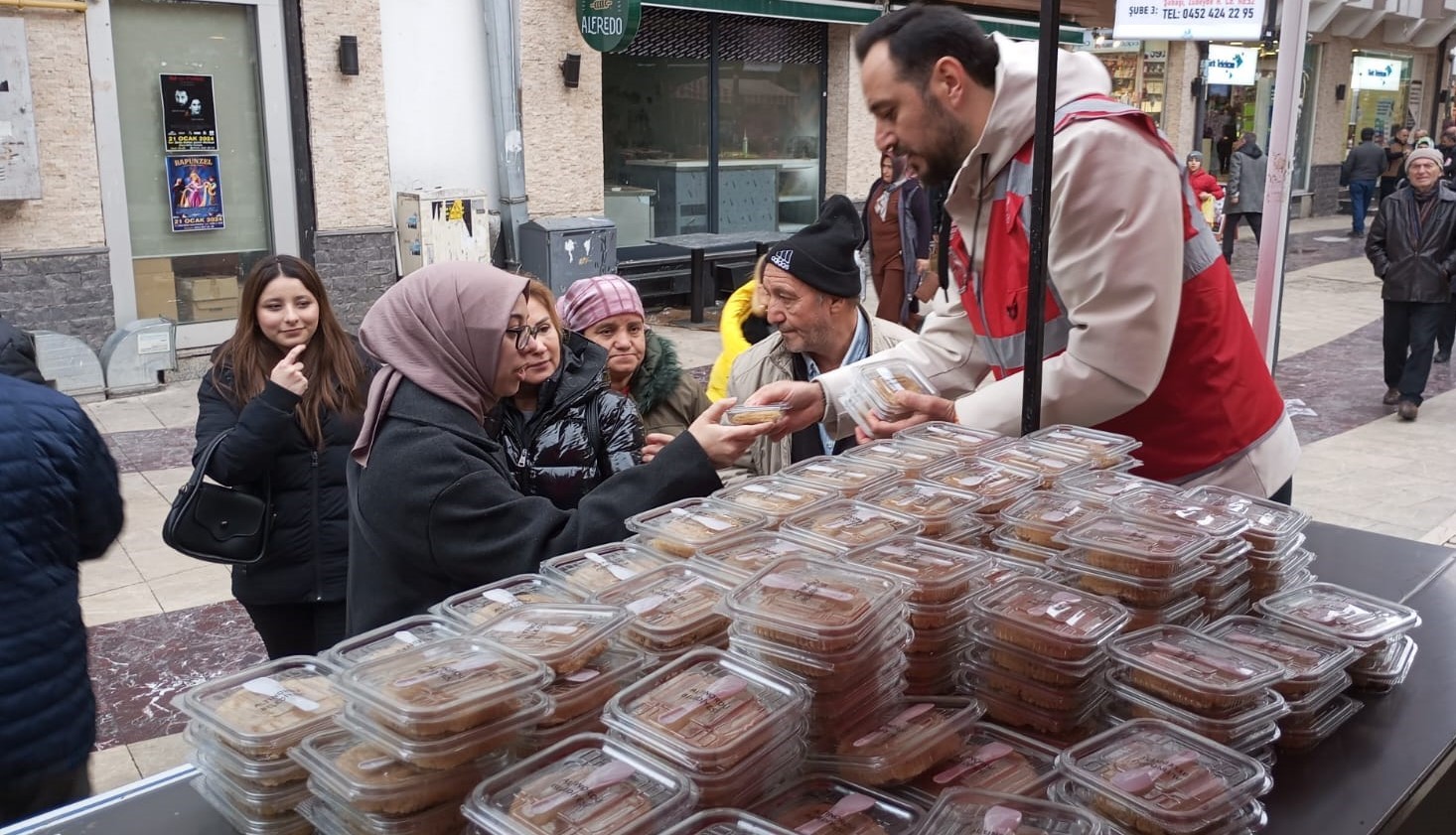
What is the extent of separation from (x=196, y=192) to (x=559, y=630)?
32.8ft

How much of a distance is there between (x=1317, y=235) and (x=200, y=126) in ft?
69.1

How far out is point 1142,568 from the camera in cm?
215

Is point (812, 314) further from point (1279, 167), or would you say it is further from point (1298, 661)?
point (1279, 167)

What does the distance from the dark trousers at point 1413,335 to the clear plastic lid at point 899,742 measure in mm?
9239

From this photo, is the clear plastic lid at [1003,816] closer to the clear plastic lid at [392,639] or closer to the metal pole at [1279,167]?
the clear plastic lid at [392,639]

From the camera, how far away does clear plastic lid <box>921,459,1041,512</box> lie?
2447 mm

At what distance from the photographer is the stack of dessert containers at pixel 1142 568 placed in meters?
2.15

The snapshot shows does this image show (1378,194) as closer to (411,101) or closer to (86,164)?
(411,101)

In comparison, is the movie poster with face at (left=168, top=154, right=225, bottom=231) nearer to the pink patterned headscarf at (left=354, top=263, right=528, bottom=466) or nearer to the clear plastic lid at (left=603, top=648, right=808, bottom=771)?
the pink patterned headscarf at (left=354, top=263, right=528, bottom=466)

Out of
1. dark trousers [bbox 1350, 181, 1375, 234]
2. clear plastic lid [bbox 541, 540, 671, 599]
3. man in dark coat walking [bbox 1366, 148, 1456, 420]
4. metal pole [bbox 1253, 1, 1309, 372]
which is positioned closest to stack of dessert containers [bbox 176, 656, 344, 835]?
clear plastic lid [bbox 541, 540, 671, 599]

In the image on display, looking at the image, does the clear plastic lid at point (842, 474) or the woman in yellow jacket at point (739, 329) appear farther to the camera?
the woman in yellow jacket at point (739, 329)

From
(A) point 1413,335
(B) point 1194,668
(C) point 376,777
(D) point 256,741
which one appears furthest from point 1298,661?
(A) point 1413,335

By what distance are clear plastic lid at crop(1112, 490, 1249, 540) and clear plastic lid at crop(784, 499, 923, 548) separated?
476 mm

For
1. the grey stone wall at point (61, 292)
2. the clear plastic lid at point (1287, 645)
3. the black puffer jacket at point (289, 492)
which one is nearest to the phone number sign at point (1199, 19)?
the black puffer jacket at point (289, 492)
